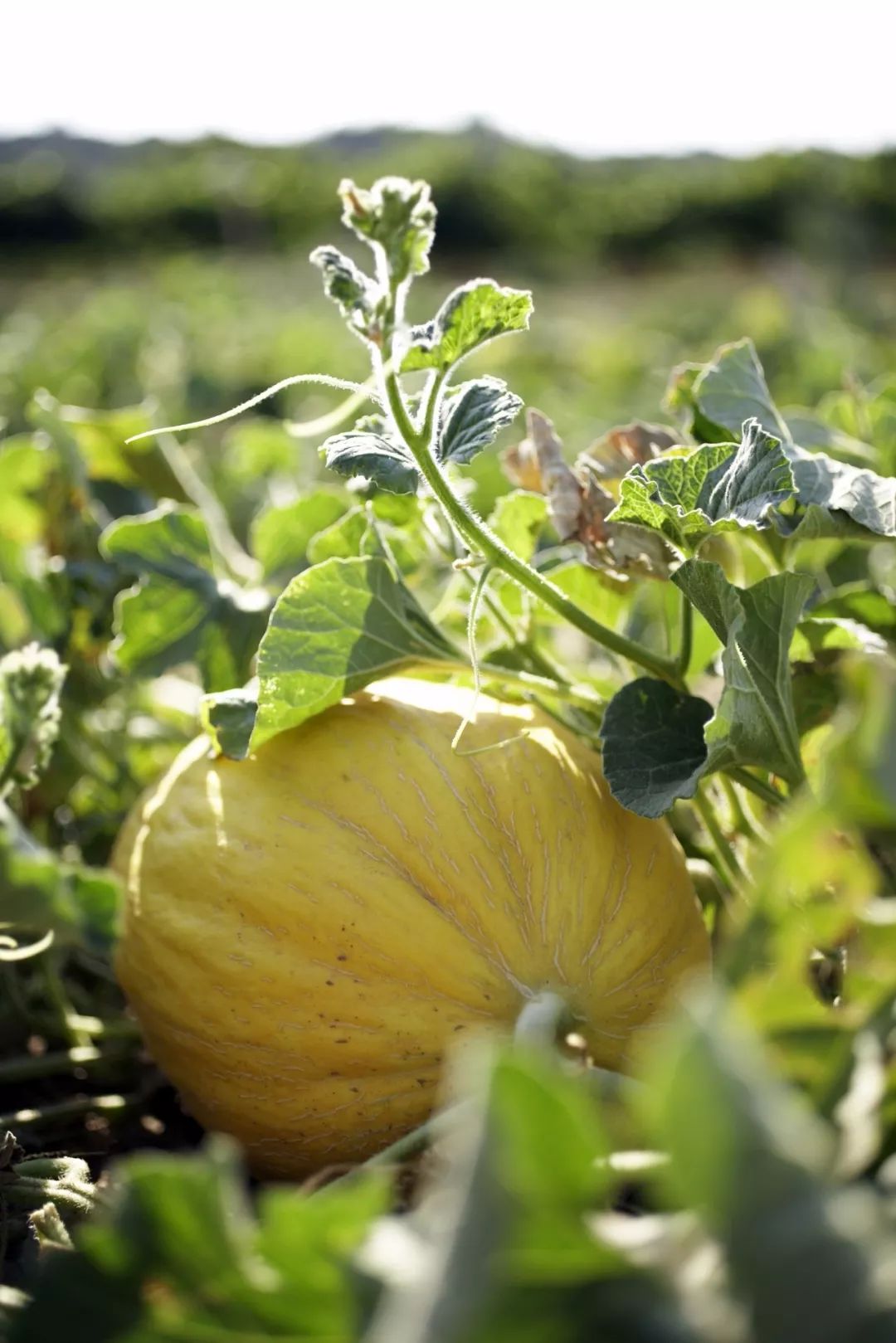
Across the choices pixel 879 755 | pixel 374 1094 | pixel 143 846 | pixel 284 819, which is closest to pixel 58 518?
pixel 143 846

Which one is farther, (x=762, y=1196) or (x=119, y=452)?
(x=119, y=452)

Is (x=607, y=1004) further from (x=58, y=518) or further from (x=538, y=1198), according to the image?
(x=58, y=518)

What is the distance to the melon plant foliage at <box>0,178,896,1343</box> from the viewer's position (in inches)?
20.2

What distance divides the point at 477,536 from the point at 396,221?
0.82 feet

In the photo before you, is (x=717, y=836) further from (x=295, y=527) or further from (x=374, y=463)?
(x=295, y=527)

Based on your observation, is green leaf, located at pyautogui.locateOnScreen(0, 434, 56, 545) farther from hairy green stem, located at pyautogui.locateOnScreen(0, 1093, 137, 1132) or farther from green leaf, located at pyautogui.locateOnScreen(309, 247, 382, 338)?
green leaf, located at pyautogui.locateOnScreen(309, 247, 382, 338)

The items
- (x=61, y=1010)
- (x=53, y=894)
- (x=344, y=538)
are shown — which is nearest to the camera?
(x=53, y=894)

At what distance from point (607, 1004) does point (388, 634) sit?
0.39m

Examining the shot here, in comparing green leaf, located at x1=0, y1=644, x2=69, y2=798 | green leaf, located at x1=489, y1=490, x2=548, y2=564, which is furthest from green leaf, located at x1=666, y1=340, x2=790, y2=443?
green leaf, located at x1=0, y1=644, x2=69, y2=798

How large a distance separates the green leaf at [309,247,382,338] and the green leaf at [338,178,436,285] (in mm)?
36

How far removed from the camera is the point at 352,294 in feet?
3.05

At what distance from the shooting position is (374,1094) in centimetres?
114

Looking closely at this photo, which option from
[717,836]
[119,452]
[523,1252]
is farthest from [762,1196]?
[119,452]

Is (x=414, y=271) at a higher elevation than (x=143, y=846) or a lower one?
higher
